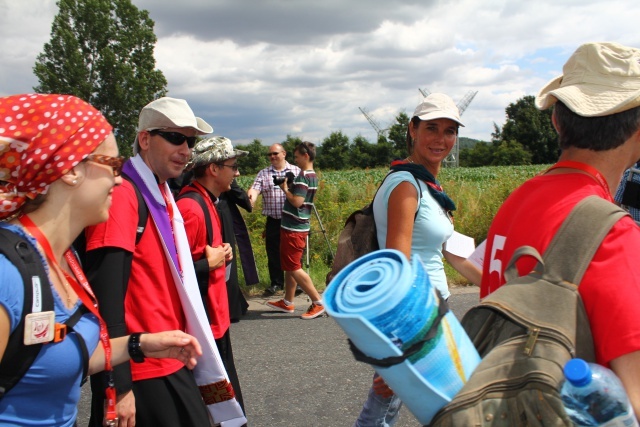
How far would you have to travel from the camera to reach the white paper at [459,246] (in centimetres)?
260

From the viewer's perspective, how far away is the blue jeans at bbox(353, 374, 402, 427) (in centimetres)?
237

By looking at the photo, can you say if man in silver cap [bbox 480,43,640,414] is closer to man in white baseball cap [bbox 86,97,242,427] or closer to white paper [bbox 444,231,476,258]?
white paper [bbox 444,231,476,258]

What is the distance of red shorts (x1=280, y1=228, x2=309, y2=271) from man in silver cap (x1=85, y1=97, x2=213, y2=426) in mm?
3589

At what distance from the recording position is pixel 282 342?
4875 millimetres

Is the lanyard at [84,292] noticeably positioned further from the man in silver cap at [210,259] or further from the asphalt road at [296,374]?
the asphalt road at [296,374]

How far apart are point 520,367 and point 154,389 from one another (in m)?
1.48

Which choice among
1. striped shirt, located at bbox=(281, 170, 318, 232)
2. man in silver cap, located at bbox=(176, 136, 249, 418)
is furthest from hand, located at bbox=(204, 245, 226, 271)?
striped shirt, located at bbox=(281, 170, 318, 232)

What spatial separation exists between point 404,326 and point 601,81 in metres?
0.83

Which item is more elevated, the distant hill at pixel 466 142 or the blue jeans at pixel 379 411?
the blue jeans at pixel 379 411

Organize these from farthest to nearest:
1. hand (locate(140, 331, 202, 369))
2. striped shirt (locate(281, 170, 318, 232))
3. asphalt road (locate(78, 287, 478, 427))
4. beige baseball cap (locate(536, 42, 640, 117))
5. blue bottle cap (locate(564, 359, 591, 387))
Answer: striped shirt (locate(281, 170, 318, 232))
asphalt road (locate(78, 287, 478, 427))
hand (locate(140, 331, 202, 369))
beige baseball cap (locate(536, 42, 640, 117))
blue bottle cap (locate(564, 359, 591, 387))

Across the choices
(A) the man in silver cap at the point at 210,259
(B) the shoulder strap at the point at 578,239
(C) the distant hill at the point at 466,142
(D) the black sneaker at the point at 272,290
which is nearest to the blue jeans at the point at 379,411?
(A) the man in silver cap at the point at 210,259

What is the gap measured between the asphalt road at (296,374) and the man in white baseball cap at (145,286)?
137cm

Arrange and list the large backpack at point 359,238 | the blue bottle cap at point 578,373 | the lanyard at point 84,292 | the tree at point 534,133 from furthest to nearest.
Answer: the tree at point 534,133
the large backpack at point 359,238
the lanyard at point 84,292
the blue bottle cap at point 578,373

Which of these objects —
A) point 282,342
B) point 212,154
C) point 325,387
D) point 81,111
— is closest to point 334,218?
point 282,342
